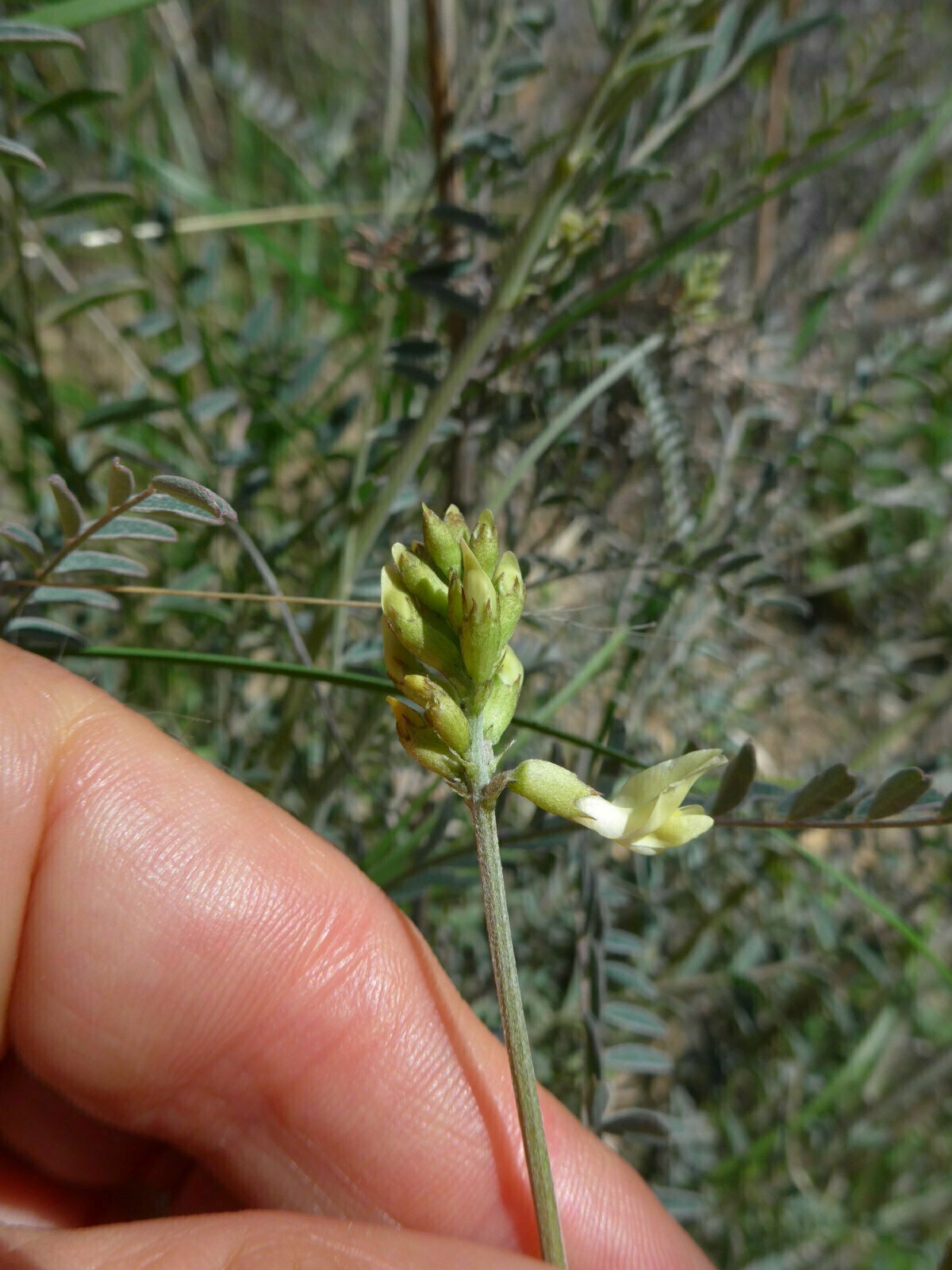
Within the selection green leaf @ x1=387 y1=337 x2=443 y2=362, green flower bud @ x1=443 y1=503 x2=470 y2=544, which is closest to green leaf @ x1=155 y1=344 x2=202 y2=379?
green leaf @ x1=387 y1=337 x2=443 y2=362

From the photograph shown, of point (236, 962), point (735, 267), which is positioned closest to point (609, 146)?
point (735, 267)

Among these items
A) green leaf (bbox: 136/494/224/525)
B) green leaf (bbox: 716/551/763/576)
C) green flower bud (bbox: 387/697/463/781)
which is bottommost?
green flower bud (bbox: 387/697/463/781)

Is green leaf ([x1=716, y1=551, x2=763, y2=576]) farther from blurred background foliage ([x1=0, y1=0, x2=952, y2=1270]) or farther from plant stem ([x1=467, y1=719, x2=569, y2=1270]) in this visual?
plant stem ([x1=467, y1=719, x2=569, y2=1270])

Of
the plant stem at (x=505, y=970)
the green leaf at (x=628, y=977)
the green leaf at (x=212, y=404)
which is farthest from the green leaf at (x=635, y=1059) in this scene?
the green leaf at (x=212, y=404)

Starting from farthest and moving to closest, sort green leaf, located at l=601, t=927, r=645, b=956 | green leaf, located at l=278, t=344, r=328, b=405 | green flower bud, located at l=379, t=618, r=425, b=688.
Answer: green leaf, located at l=278, t=344, r=328, b=405
green leaf, located at l=601, t=927, r=645, b=956
green flower bud, located at l=379, t=618, r=425, b=688

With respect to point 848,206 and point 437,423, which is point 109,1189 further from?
point 848,206

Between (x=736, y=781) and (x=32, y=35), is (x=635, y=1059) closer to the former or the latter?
(x=736, y=781)

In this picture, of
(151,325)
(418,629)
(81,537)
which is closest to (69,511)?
(81,537)
